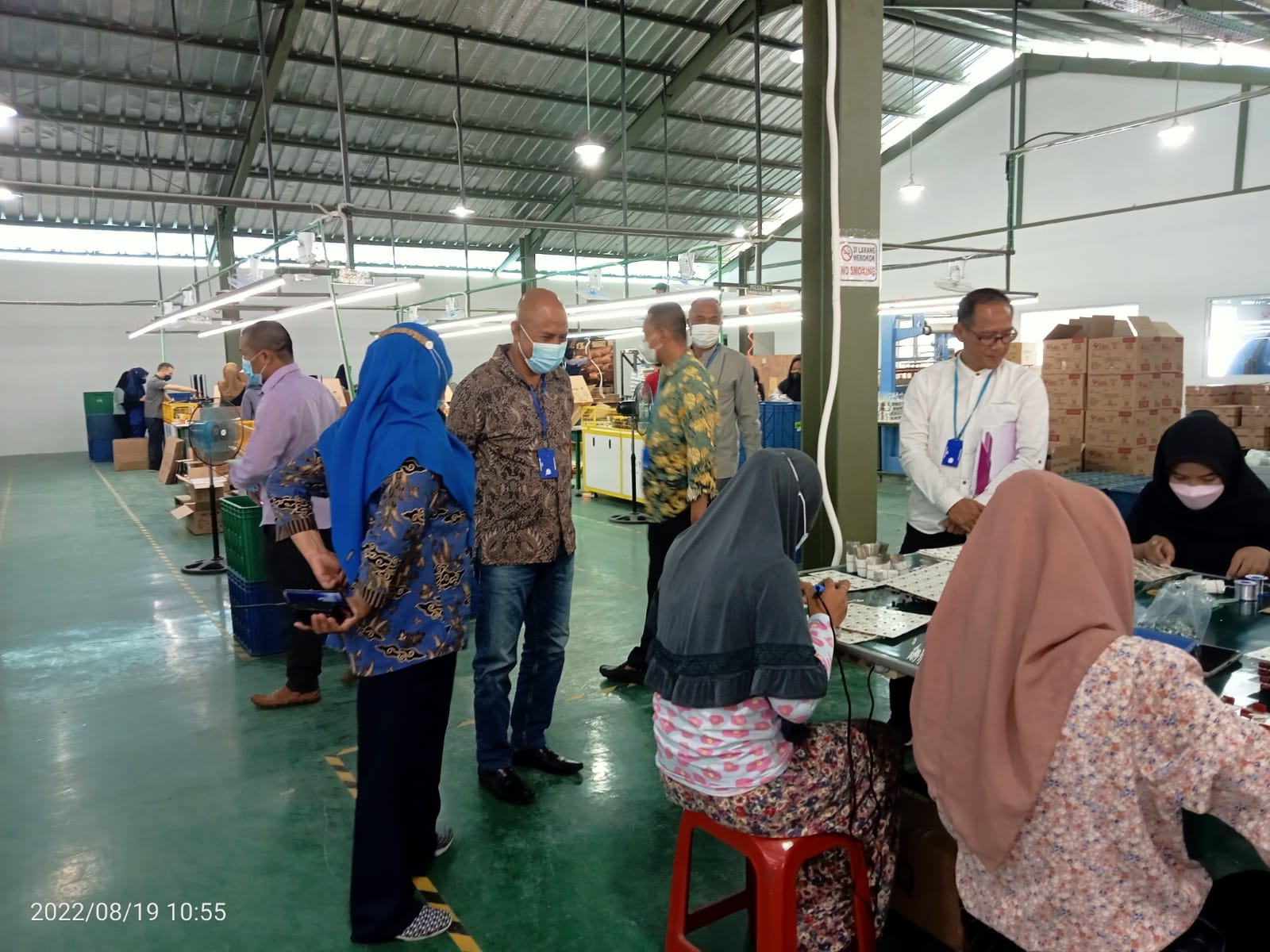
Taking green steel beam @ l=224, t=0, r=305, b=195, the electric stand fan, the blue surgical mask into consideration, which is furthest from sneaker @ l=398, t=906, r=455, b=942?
green steel beam @ l=224, t=0, r=305, b=195

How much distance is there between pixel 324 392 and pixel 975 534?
3100mm

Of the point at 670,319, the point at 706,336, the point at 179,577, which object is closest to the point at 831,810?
the point at 670,319

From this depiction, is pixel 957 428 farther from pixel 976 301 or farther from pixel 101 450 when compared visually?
pixel 101 450

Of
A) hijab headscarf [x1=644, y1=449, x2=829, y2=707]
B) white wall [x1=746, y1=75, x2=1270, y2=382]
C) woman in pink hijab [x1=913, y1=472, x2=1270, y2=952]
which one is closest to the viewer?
woman in pink hijab [x1=913, y1=472, x2=1270, y2=952]

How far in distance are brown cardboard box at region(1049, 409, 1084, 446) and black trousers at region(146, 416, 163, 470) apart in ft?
38.7

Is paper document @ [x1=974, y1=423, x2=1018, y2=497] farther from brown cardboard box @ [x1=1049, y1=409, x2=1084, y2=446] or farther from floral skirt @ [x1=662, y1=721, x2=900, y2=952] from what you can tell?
brown cardboard box @ [x1=1049, y1=409, x2=1084, y2=446]

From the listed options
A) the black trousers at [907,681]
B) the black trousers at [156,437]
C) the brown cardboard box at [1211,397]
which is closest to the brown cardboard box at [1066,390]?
the brown cardboard box at [1211,397]

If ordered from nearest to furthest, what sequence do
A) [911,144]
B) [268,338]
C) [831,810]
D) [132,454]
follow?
[831,810], [268,338], [132,454], [911,144]

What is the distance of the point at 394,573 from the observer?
1.85m

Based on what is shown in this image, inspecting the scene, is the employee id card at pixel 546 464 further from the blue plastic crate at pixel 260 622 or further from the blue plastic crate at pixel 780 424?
the blue plastic crate at pixel 780 424

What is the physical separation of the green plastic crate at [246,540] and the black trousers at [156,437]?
9.17m

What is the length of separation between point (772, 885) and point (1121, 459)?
4.80m

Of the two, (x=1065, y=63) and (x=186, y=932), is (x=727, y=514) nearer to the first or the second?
(x=186, y=932)

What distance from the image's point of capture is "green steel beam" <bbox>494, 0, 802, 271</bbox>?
31.2 ft
